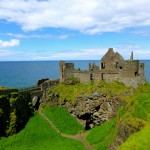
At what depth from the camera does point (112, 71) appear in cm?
6838

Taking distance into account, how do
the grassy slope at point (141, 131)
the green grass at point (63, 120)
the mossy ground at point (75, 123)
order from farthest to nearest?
the green grass at point (63, 120), the mossy ground at point (75, 123), the grassy slope at point (141, 131)

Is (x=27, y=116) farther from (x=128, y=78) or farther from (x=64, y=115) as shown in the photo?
(x=128, y=78)

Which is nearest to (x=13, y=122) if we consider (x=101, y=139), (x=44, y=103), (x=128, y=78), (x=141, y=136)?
(x=44, y=103)

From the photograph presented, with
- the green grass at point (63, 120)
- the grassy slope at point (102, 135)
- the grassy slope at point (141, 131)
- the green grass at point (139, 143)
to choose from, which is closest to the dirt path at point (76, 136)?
the green grass at point (63, 120)

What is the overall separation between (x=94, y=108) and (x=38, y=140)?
14375mm

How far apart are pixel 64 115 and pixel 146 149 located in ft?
121

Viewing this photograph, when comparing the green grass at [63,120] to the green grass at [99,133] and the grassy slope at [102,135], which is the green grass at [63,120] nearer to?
the green grass at [99,133]

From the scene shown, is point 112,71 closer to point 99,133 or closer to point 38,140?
point 99,133

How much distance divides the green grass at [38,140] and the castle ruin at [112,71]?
16.0 metres

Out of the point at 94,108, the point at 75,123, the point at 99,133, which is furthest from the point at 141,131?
the point at 75,123

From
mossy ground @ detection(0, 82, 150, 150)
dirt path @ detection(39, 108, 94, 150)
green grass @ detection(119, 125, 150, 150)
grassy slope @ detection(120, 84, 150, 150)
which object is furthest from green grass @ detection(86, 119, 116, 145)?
green grass @ detection(119, 125, 150, 150)

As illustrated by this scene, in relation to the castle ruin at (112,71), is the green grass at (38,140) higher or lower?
lower

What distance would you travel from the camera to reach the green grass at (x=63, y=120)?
203 ft

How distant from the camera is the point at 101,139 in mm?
54125
